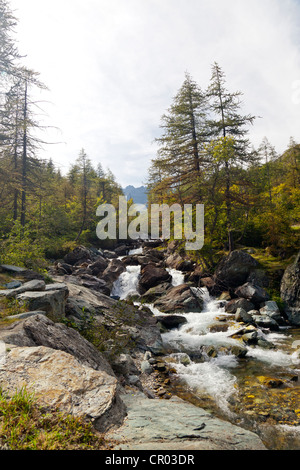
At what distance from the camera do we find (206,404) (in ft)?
21.3

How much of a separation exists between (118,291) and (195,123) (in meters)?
17.3

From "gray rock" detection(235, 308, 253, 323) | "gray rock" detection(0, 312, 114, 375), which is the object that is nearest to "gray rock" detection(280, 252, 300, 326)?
"gray rock" detection(235, 308, 253, 323)

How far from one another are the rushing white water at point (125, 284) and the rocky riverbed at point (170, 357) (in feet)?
8.91

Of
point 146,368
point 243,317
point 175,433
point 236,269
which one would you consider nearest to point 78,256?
point 236,269

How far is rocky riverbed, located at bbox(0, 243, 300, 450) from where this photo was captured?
3.43m

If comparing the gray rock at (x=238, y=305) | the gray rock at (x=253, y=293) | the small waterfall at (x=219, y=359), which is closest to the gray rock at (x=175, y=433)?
the small waterfall at (x=219, y=359)

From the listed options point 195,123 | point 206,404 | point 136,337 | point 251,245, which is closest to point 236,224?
point 251,245

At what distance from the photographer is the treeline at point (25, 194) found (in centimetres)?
1341

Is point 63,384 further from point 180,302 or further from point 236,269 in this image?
point 236,269

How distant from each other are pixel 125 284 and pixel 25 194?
552 inches

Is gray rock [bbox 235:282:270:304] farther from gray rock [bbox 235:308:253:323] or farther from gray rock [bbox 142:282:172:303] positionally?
gray rock [bbox 142:282:172:303]

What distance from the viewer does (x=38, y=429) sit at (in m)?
2.70

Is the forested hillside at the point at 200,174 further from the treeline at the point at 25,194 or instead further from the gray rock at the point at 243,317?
the gray rock at the point at 243,317

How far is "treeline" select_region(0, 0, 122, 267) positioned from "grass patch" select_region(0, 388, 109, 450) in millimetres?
9787
